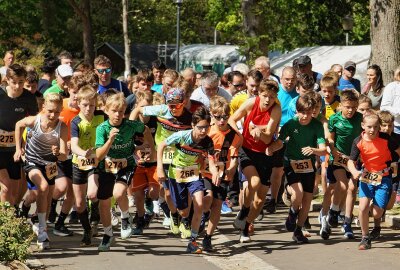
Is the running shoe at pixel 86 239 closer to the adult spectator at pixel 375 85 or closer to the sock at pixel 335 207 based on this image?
the sock at pixel 335 207

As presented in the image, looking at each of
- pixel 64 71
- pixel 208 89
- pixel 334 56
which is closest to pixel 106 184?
pixel 64 71

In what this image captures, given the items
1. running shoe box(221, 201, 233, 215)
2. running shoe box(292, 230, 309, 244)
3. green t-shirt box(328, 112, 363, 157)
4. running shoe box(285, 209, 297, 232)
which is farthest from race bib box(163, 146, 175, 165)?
running shoe box(221, 201, 233, 215)

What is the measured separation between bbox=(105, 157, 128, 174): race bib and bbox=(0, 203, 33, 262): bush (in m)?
1.29

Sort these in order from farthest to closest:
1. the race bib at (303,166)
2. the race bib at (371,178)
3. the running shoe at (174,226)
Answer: the running shoe at (174,226) < the race bib at (303,166) < the race bib at (371,178)

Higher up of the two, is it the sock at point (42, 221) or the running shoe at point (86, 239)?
the sock at point (42, 221)

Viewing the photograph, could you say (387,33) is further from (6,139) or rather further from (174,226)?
(6,139)

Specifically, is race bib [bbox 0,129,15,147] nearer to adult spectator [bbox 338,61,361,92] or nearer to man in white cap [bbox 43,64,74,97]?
man in white cap [bbox 43,64,74,97]

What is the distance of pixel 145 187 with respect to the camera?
13.1 metres

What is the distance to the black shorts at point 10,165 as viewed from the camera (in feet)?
39.8

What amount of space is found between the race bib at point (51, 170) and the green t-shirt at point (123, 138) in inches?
24.9

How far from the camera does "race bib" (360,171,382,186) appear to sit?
37.8 feet

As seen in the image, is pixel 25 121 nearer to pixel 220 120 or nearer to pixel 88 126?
pixel 88 126

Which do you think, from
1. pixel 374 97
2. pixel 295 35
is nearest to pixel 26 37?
pixel 295 35

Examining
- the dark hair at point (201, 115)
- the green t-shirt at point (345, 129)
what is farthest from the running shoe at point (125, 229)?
the green t-shirt at point (345, 129)
